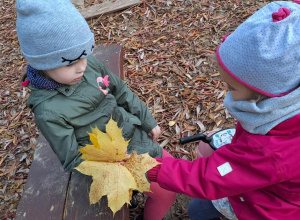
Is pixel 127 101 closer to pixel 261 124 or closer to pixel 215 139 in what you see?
pixel 215 139

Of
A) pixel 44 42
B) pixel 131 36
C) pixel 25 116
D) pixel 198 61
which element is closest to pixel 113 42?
pixel 131 36

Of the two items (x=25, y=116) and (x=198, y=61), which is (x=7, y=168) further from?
(x=198, y=61)

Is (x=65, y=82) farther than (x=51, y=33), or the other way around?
(x=65, y=82)

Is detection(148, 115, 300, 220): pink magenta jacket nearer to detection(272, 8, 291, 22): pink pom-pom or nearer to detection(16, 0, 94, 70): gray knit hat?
detection(272, 8, 291, 22): pink pom-pom

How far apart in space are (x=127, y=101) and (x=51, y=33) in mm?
856

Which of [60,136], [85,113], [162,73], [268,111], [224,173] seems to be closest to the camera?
[268,111]

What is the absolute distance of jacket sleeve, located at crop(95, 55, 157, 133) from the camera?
219 cm

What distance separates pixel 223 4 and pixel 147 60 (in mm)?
1527

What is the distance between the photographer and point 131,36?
4293mm

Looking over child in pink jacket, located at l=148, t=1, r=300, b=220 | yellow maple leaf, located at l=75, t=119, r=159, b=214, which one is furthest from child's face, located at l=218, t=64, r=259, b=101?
yellow maple leaf, located at l=75, t=119, r=159, b=214

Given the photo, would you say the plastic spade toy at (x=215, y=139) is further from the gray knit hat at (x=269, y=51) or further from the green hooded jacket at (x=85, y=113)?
the gray knit hat at (x=269, y=51)

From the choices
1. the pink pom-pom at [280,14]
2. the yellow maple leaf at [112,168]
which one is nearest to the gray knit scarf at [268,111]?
the pink pom-pom at [280,14]

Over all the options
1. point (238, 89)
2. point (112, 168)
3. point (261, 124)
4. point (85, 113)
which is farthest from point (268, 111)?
point (85, 113)

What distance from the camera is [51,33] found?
1.54 meters
